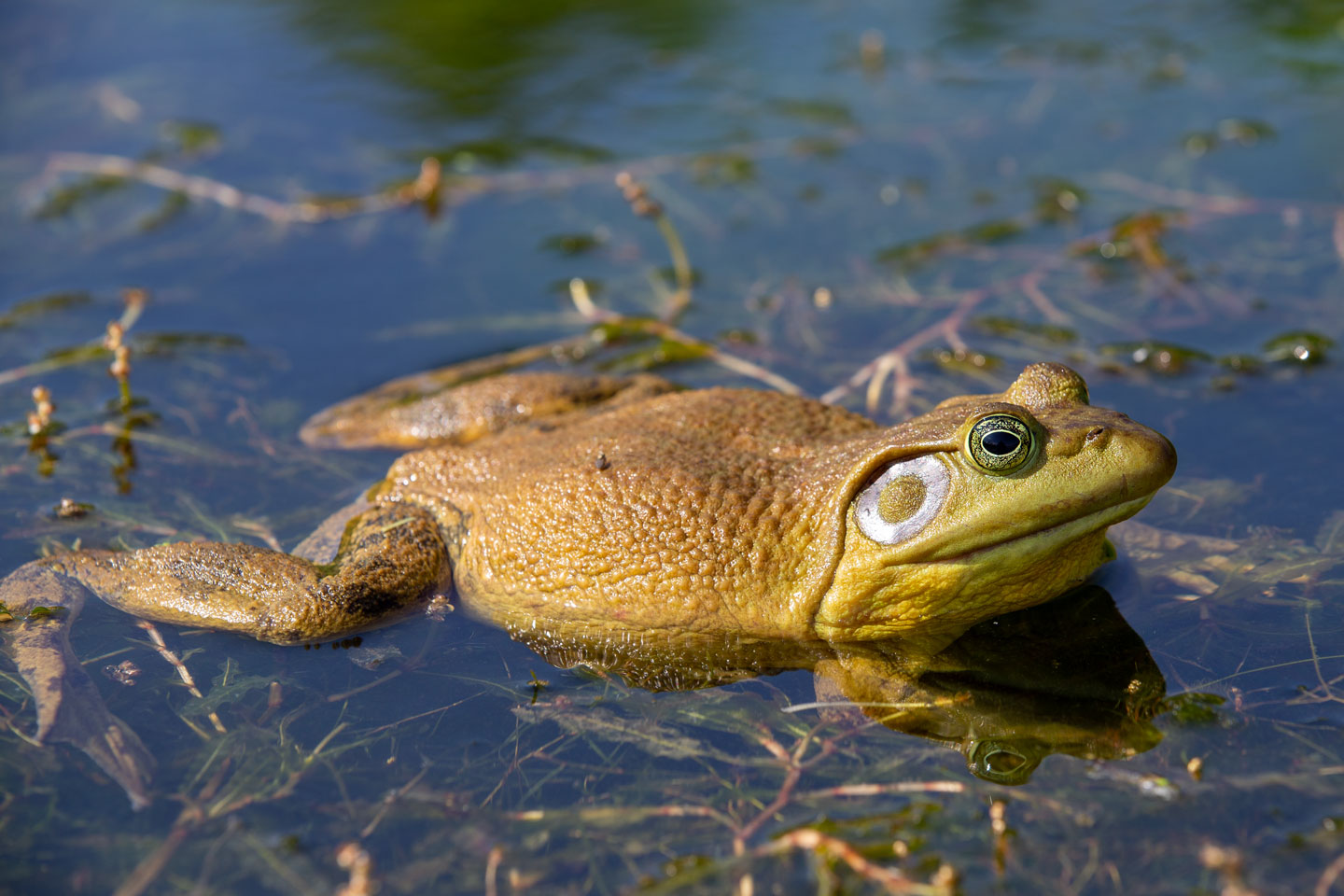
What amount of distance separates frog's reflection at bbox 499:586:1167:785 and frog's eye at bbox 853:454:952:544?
591 mm

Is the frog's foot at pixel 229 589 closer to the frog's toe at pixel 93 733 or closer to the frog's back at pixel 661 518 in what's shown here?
the frog's toe at pixel 93 733

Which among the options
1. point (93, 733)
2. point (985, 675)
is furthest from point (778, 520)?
point (93, 733)

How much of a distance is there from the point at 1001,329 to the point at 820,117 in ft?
10.6

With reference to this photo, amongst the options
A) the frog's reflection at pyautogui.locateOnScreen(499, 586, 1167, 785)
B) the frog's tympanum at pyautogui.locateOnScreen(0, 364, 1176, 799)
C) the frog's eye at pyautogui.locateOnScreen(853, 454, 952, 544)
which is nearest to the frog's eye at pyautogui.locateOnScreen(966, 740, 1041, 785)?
the frog's reflection at pyautogui.locateOnScreen(499, 586, 1167, 785)

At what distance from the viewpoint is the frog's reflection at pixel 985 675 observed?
13.7ft

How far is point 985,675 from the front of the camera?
4555mm

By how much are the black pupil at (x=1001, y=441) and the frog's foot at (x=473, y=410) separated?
195 cm

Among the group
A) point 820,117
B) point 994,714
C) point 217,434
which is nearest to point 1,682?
point 217,434

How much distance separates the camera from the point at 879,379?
6.48 metres

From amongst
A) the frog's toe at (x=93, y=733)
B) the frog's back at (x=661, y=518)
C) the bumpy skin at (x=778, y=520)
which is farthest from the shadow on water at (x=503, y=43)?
the frog's toe at (x=93, y=733)

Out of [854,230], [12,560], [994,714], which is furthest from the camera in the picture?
[854,230]

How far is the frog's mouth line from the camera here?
4.20 m

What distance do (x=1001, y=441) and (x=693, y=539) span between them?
1.24 m

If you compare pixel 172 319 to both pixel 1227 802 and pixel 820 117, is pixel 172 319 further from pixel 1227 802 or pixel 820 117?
pixel 1227 802
